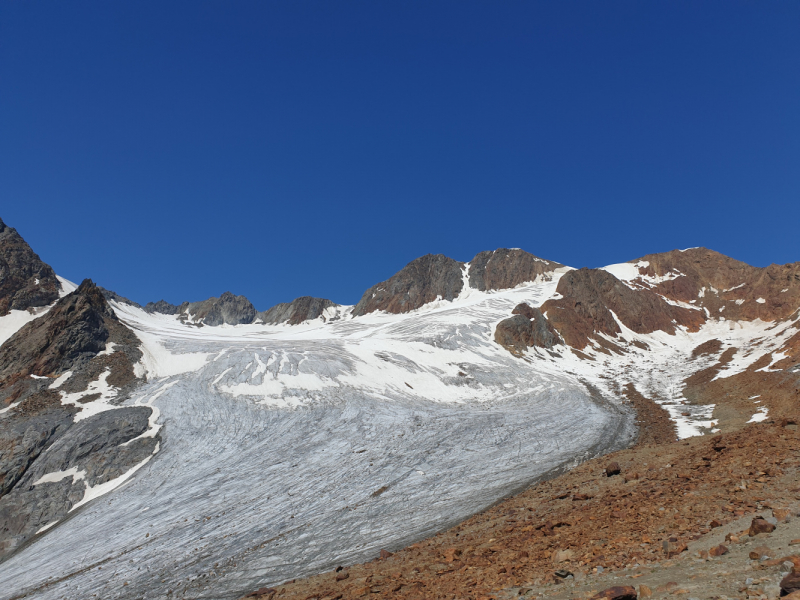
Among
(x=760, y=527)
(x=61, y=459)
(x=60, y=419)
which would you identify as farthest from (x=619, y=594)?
(x=60, y=419)

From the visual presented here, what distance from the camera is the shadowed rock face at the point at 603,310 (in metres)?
92.3

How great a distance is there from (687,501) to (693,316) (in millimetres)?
118117

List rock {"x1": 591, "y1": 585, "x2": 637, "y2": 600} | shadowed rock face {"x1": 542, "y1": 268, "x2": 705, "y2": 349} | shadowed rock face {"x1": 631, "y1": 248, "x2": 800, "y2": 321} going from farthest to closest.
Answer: shadowed rock face {"x1": 631, "y1": 248, "x2": 800, "y2": 321} → shadowed rock face {"x1": 542, "y1": 268, "x2": 705, "y2": 349} → rock {"x1": 591, "y1": 585, "x2": 637, "y2": 600}

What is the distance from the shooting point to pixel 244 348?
5728 centimetres

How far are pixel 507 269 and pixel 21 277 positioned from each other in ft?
460

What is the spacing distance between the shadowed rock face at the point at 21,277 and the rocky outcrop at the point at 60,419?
1554 centimetres

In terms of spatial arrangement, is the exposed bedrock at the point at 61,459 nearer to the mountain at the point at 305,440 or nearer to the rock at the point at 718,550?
the mountain at the point at 305,440

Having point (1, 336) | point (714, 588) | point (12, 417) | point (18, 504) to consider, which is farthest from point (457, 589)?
point (1, 336)

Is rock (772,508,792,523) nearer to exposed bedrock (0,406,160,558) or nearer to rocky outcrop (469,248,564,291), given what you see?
exposed bedrock (0,406,160,558)

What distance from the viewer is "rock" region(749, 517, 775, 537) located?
859cm

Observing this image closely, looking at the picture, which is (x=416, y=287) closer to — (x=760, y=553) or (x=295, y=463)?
(x=295, y=463)

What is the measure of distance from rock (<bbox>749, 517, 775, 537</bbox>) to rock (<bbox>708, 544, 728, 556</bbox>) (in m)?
0.90

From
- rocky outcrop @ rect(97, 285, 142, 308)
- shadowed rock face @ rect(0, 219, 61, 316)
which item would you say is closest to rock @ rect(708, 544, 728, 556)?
shadowed rock face @ rect(0, 219, 61, 316)

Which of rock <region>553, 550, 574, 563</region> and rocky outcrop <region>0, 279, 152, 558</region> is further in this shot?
rocky outcrop <region>0, 279, 152, 558</region>
